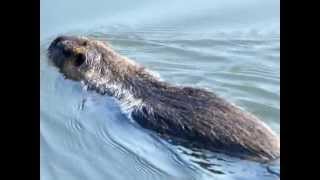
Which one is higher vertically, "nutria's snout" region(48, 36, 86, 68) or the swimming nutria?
"nutria's snout" region(48, 36, 86, 68)

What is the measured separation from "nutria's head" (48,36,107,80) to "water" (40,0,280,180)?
3.1 inches

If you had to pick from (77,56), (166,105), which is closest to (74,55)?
(77,56)

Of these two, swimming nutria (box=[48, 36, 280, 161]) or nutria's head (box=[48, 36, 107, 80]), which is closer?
swimming nutria (box=[48, 36, 280, 161])

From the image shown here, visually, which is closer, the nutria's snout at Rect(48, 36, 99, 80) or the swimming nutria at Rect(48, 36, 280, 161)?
the swimming nutria at Rect(48, 36, 280, 161)

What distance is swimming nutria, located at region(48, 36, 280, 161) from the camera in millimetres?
2973

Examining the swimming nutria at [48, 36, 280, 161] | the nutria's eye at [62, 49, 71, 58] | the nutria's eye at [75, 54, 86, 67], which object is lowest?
the swimming nutria at [48, 36, 280, 161]

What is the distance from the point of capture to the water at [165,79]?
3070mm

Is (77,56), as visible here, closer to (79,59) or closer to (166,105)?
(79,59)

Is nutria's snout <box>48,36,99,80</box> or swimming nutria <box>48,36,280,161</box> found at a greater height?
nutria's snout <box>48,36,99,80</box>

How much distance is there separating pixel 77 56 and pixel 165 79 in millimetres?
957

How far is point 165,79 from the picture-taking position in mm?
4617

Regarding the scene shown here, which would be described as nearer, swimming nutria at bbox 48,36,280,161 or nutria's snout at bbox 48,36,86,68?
swimming nutria at bbox 48,36,280,161
